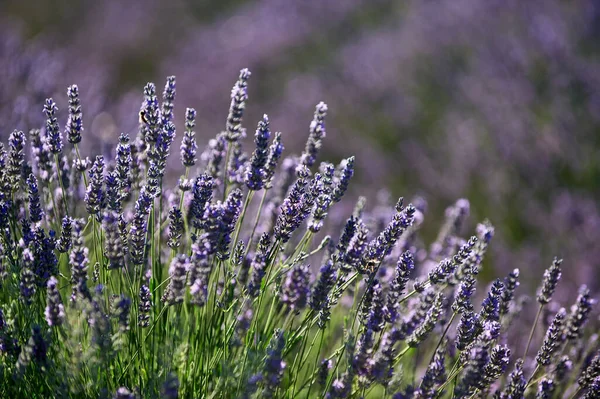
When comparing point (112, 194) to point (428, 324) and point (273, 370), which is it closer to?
point (273, 370)

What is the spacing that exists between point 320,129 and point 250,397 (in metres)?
0.79

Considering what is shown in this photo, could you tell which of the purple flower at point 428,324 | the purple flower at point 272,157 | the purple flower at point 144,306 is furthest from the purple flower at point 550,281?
the purple flower at point 144,306

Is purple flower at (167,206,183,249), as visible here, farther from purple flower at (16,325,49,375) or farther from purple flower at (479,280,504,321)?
purple flower at (479,280,504,321)

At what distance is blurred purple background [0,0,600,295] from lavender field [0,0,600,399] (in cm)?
3

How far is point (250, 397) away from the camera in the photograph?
133cm

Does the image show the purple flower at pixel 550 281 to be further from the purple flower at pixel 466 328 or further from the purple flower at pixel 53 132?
the purple flower at pixel 53 132

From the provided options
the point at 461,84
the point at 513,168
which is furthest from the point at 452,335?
the point at 461,84

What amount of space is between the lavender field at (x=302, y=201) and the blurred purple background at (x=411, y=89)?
3 centimetres

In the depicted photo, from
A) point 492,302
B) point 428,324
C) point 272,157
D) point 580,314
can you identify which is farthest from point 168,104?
point 580,314

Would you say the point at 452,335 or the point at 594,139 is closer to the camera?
the point at 452,335

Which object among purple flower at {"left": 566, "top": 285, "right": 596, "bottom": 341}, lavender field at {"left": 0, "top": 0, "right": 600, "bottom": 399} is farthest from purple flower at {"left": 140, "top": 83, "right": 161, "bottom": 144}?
purple flower at {"left": 566, "top": 285, "right": 596, "bottom": 341}

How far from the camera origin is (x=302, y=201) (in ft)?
5.15

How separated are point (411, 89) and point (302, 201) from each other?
5542 mm

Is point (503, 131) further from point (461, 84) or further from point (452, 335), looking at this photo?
point (452, 335)
